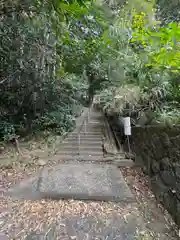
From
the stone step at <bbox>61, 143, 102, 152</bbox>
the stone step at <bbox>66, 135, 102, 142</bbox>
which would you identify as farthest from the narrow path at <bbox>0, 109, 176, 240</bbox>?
the stone step at <bbox>66, 135, 102, 142</bbox>

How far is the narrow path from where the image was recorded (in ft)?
6.26

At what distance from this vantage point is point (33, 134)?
4617 millimetres

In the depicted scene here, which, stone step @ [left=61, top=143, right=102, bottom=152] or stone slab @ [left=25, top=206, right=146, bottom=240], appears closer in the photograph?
stone slab @ [left=25, top=206, right=146, bottom=240]

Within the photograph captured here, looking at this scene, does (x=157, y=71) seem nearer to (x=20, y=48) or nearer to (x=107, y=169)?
(x=107, y=169)

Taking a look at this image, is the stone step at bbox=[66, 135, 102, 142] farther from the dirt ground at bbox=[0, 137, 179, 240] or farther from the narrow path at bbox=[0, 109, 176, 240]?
the dirt ground at bbox=[0, 137, 179, 240]

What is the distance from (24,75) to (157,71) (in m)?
3.28

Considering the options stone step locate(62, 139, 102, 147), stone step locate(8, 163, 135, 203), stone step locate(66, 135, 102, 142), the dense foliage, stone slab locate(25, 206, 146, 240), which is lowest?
stone slab locate(25, 206, 146, 240)

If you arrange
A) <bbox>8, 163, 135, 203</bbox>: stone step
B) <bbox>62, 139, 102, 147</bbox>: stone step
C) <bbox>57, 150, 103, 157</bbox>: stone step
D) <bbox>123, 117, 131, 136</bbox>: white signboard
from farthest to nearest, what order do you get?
<bbox>62, 139, 102, 147</bbox>: stone step, <bbox>57, 150, 103, 157</bbox>: stone step, <bbox>123, 117, 131, 136</bbox>: white signboard, <bbox>8, 163, 135, 203</bbox>: stone step

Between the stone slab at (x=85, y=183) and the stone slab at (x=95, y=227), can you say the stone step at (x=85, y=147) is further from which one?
the stone slab at (x=95, y=227)

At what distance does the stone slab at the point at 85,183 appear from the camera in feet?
8.49

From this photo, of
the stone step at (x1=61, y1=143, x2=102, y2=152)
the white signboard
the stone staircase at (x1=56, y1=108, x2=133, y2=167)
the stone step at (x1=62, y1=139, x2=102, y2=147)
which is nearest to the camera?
the white signboard

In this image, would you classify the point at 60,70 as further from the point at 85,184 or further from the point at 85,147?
the point at 85,184

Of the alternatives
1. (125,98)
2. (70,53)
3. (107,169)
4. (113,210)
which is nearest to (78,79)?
(70,53)

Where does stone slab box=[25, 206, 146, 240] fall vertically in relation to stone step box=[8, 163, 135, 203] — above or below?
below
